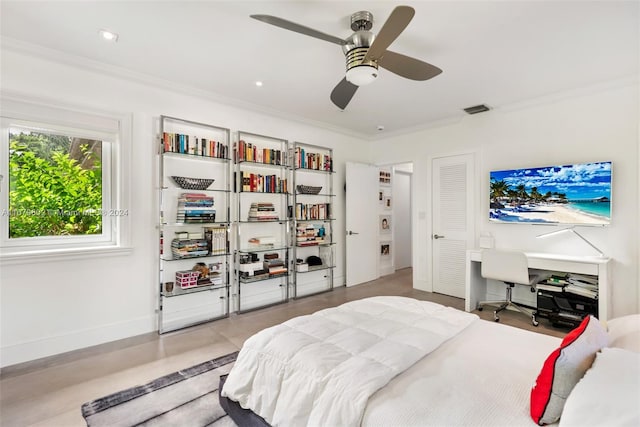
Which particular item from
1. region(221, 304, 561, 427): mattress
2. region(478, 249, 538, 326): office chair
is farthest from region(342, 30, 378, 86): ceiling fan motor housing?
region(478, 249, 538, 326): office chair

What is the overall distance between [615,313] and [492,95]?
2.65 meters

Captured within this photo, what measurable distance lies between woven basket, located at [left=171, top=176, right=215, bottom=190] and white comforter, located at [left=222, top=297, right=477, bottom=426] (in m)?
2.10

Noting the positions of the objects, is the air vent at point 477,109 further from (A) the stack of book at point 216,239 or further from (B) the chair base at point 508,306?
(A) the stack of book at point 216,239

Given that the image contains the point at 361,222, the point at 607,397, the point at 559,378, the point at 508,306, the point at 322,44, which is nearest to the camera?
the point at 607,397

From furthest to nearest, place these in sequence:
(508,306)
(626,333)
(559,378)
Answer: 1. (508,306)
2. (626,333)
3. (559,378)

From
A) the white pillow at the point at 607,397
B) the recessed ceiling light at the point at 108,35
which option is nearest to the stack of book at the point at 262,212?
the recessed ceiling light at the point at 108,35

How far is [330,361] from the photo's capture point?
1.38 metres

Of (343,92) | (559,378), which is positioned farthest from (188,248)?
(559,378)

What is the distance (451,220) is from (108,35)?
4.32 meters

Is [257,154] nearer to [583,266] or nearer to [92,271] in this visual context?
[92,271]

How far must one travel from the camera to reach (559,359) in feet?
3.49

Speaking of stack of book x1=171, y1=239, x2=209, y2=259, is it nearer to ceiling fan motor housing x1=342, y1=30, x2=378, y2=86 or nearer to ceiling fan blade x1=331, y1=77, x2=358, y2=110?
ceiling fan blade x1=331, y1=77, x2=358, y2=110

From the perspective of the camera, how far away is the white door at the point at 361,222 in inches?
195

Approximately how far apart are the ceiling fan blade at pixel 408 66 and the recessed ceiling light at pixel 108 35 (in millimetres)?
2026
